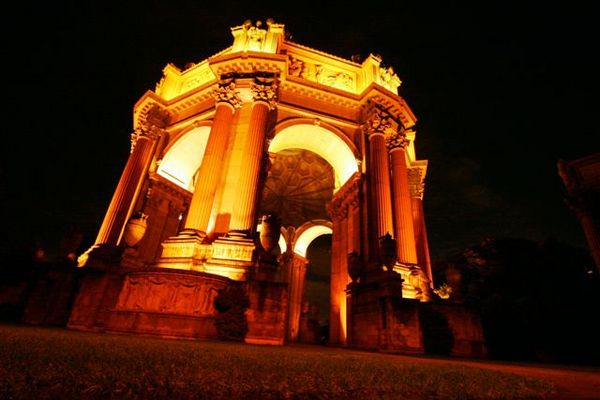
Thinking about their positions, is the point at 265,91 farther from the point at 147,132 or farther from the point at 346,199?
the point at 147,132

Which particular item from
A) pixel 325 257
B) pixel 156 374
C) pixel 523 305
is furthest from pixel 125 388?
pixel 325 257

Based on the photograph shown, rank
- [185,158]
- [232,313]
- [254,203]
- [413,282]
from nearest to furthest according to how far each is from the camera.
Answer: [232,313] → [254,203] → [413,282] → [185,158]

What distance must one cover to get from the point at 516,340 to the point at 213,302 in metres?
13.5

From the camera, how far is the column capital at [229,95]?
1455 cm

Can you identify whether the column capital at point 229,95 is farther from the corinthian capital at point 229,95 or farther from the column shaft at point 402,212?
the column shaft at point 402,212

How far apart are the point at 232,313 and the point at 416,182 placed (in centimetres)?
1654

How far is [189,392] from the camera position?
6.57ft

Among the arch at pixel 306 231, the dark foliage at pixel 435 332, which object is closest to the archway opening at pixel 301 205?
the arch at pixel 306 231

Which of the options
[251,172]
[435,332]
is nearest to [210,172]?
[251,172]

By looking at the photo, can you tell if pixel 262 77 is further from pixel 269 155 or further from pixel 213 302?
pixel 213 302

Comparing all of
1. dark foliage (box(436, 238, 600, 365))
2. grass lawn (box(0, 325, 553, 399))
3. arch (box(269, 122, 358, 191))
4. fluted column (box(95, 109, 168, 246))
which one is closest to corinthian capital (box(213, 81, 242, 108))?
arch (box(269, 122, 358, 191))

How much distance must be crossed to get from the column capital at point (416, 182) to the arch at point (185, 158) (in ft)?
46.1

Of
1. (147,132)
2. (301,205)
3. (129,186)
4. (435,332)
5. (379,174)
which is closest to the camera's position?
(435,332)

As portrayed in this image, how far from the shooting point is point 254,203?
1220 cm
